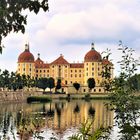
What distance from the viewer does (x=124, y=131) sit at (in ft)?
27.0

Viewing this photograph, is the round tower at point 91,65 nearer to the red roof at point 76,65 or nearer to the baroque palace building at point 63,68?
the baroque palace building at point 63,68

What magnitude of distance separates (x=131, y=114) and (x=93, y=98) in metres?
110

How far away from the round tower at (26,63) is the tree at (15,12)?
13832cm

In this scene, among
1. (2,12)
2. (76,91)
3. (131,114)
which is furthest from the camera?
(76,91)

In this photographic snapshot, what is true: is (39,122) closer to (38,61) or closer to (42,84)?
(42,84)

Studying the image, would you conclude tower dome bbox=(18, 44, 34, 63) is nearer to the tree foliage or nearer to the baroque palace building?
the baroque palace building

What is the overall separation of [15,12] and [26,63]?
13900 cm

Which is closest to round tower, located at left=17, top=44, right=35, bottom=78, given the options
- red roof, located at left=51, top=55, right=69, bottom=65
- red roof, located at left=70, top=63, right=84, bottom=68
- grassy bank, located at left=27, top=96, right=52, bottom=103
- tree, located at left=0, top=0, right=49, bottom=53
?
red roof, located at left=51, top=55, right=69, bottom=65

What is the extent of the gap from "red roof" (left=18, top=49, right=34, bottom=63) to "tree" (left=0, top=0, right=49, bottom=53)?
139 m

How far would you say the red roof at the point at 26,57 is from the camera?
144875mm

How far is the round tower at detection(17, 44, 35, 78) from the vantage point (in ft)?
475

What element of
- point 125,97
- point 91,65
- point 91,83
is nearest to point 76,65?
point 91,65

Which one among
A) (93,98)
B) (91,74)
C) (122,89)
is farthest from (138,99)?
(91,74)

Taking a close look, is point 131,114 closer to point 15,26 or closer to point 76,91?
point 15,26
